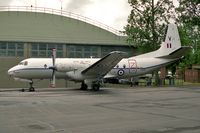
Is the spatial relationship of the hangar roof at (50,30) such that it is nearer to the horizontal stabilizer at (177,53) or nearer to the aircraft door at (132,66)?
the horizontal stabilizer at (177,53)

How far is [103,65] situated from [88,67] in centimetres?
126

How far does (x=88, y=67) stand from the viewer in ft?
94.5

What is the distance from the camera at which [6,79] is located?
137ft

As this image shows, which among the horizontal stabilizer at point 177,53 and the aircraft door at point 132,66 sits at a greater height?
the horizontal stabilizer at point 177,53

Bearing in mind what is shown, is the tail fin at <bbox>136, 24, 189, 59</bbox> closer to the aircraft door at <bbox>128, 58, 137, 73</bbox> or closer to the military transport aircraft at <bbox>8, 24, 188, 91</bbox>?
the military transport aircraft at <bbox>8, 24, 188, 91</bbox>

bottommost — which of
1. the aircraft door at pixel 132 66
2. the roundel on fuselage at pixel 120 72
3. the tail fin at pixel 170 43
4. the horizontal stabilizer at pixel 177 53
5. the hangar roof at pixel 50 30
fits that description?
the roundel on fuselage at pixel 120 72

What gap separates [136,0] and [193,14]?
25326mm

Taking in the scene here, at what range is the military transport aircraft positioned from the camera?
A: 2916 cm

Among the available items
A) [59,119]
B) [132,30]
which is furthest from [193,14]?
[132,30]

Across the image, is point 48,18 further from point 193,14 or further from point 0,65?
point 193,14

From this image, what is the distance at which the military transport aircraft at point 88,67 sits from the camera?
2916cm

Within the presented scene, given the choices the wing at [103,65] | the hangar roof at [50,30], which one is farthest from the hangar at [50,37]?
the wing at [103,65]

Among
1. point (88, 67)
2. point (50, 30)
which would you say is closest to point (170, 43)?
point (88, 67)

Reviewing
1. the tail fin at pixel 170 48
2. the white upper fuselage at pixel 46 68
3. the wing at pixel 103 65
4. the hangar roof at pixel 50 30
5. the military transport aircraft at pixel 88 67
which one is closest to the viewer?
the wing at pixel 103 65
